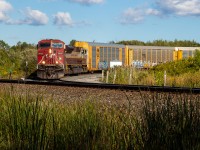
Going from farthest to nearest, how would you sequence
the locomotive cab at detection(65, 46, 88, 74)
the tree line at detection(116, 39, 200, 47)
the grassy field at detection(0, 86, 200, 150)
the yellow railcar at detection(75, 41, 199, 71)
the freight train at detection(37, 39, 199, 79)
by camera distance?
1. the tree line at detection(116, 39, 200, 47)
2. the yellow railcar at detection(75, 41, 199, 71)
3. the locomotive cab at detection(65, 46, 88, 74)
4. the freight train at detection(37, 39, 199, 79)
5. the grassy field at detection(0, 86, 200, 150)

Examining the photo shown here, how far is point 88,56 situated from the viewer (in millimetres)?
37906

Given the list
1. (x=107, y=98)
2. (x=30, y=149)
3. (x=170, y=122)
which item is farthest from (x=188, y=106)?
(x=107, y=98)

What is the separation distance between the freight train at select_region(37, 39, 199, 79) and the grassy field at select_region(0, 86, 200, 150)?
24.1m

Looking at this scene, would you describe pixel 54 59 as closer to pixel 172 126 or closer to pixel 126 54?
pixel 126 54

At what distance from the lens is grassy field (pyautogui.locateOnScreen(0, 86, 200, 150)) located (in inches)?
185

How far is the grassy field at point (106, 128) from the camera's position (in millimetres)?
4691

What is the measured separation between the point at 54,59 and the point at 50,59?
1.12 feet

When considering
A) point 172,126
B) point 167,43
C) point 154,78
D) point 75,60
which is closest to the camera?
point 172,126

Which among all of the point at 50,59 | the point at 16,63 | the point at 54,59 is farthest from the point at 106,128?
the point at 16,63

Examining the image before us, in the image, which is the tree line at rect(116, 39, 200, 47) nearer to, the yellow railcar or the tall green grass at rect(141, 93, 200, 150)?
the yellow railcar

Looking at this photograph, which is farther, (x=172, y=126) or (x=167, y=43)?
(x=167, y=43)

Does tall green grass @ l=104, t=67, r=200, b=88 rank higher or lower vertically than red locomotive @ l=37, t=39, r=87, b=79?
lower

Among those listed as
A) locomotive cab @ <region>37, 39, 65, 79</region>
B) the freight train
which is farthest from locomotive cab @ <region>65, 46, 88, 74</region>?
locomotive cab @ <region>37, 39, 65, 79</region>

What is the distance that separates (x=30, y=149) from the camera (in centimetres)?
488
